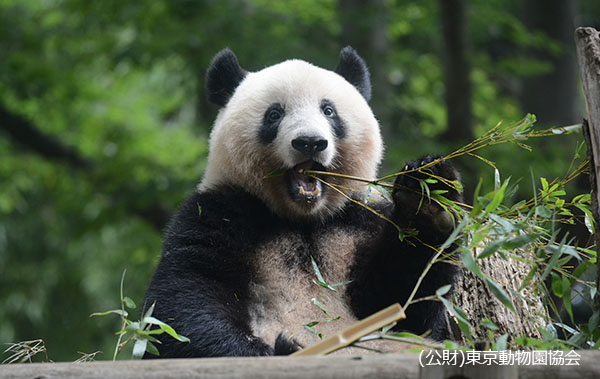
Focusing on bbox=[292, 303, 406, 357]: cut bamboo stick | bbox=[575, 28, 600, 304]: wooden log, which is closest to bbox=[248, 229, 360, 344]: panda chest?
bbox=[292, 303, 406, 357]: cut bamboo stick

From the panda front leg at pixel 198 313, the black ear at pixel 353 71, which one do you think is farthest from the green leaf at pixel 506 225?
the black ear at pixel 353 71

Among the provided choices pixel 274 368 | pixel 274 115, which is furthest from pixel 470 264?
pixel 274 115

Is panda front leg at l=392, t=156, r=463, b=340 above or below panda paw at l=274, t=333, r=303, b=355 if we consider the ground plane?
above

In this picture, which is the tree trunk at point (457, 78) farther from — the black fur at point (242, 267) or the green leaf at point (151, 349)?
the green leaf at point (151, 349)

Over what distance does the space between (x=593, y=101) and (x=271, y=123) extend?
6.35ft

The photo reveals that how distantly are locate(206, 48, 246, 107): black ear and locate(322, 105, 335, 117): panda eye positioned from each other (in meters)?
0.72

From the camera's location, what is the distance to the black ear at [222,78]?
474 centimetres

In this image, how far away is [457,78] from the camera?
9.08 meters

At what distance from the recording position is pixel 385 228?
13.3 ft

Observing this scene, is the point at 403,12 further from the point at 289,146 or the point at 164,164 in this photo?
the point at 289,146

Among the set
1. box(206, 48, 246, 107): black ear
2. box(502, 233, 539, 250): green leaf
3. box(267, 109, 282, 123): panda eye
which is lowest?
box(502, 233, 539, 250): green leaf

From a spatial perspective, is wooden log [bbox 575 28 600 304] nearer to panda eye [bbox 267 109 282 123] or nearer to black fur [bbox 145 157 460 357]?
black fur [bbox 145 157 460 357]

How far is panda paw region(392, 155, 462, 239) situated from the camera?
11.6 ft

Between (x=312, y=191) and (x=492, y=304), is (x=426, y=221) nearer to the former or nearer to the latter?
(x=312, y=191)
